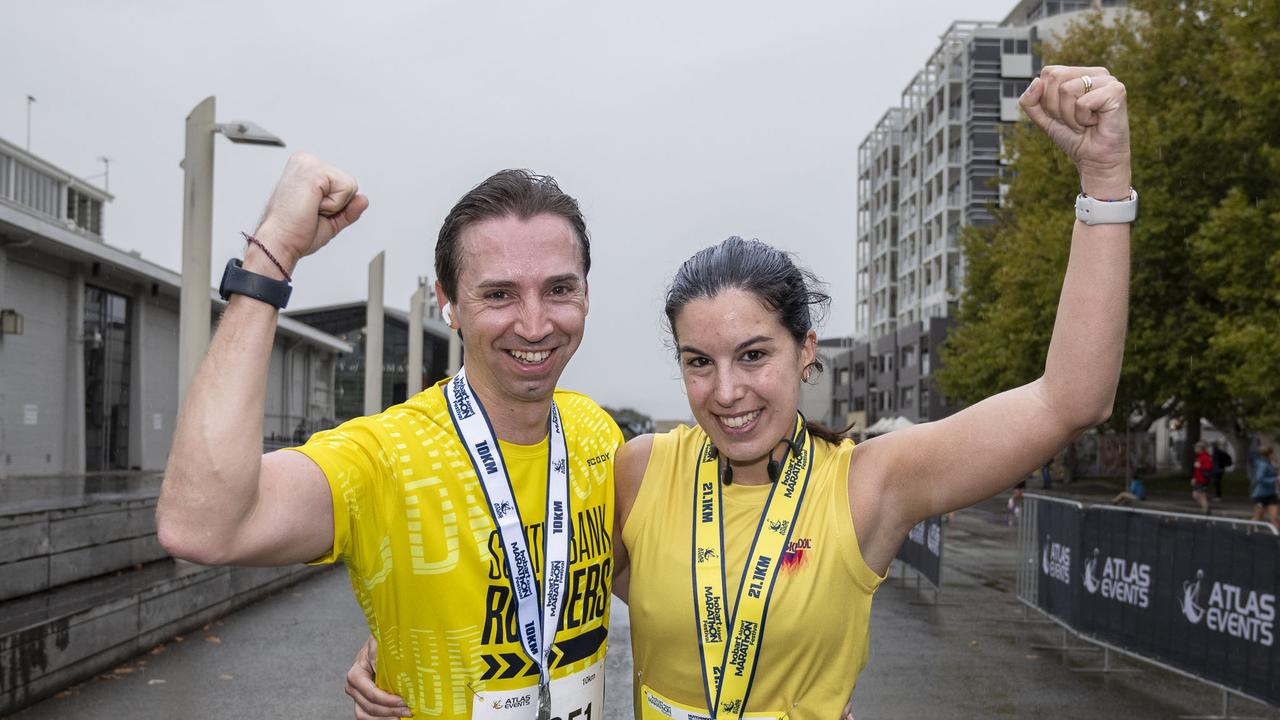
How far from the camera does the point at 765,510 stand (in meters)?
2.60

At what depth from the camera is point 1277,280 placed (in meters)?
18.4

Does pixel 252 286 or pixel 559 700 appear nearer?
pixel 252 286

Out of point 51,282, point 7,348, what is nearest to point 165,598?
point 7,348

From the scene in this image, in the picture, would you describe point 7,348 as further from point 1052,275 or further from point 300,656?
point 1052,275

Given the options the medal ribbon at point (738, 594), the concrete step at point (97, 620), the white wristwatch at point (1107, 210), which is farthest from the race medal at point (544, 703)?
the concrete step at point (97, 620)

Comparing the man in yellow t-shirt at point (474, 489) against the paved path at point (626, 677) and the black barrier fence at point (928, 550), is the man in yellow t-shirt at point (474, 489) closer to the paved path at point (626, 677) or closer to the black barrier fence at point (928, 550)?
the paved path at point (626, 677)

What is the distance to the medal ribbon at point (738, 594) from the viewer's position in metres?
2.48

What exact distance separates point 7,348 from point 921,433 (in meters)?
21.0

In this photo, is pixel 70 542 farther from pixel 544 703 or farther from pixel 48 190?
pixel 48 190

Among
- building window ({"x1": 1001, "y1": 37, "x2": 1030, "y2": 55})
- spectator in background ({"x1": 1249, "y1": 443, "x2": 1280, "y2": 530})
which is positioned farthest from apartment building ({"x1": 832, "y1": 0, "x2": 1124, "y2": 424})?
spectator in background ({"x1": 1249, "y1": 443, "x2": 1280, "y2": 530})

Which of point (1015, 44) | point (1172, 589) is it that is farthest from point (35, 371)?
point (1015, 44)

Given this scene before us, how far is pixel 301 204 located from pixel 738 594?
137cm

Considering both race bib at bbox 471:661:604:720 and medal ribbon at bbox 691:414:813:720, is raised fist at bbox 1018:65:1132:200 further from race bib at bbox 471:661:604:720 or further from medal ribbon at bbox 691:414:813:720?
race bib at bbox 471:661:604:720

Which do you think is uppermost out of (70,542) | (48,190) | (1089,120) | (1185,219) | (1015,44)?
(1015,44)
